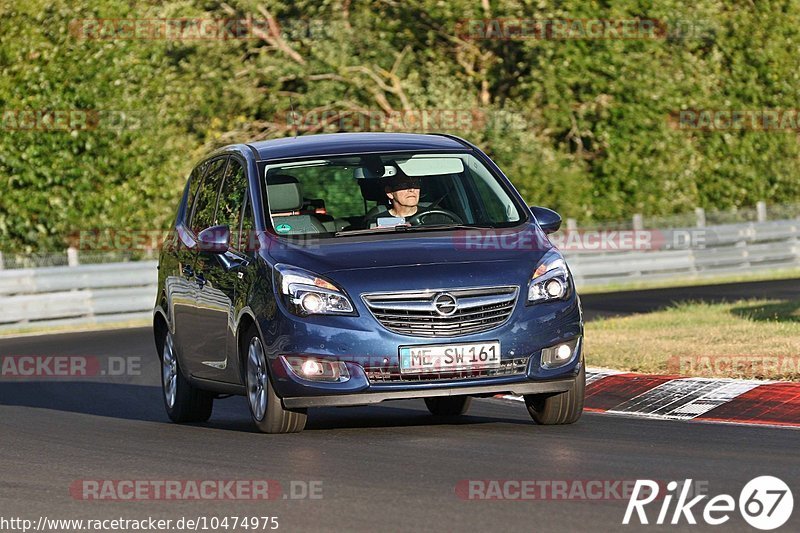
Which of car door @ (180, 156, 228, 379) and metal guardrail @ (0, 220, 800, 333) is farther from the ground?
car door @ (180, 156, 228, 379)

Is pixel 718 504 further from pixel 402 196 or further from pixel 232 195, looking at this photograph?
pixel 232 195

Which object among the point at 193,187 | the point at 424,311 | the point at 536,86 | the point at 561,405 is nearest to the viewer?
the point at 424,311

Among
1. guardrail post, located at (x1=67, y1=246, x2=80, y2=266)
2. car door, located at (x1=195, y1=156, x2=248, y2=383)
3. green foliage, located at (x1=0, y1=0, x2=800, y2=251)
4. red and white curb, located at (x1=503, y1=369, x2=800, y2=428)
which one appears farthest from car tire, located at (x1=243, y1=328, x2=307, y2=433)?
green foliage, located at (x1=0, y1=0, x2=800, y2=251)

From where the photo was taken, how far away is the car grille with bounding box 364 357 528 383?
385 inches

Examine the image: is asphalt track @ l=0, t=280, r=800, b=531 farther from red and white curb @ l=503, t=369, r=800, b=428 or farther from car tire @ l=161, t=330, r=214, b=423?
red and white curb @ l=503, t=369, r=800, b=428

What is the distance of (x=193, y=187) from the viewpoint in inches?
500

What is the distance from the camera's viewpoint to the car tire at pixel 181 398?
39.3 ft

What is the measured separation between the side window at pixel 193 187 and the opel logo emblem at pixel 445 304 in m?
3.26

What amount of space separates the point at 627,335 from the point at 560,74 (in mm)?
19172

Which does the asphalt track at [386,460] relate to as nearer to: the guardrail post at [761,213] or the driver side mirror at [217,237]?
the driver side mirror at [217,237]

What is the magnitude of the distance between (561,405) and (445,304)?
1192 millimetres

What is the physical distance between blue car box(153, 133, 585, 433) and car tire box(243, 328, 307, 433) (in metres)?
0.01

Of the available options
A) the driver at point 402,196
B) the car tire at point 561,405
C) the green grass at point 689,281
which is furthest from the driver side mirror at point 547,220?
the green grass at point 689,281

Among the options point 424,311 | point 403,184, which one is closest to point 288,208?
point 403,184
